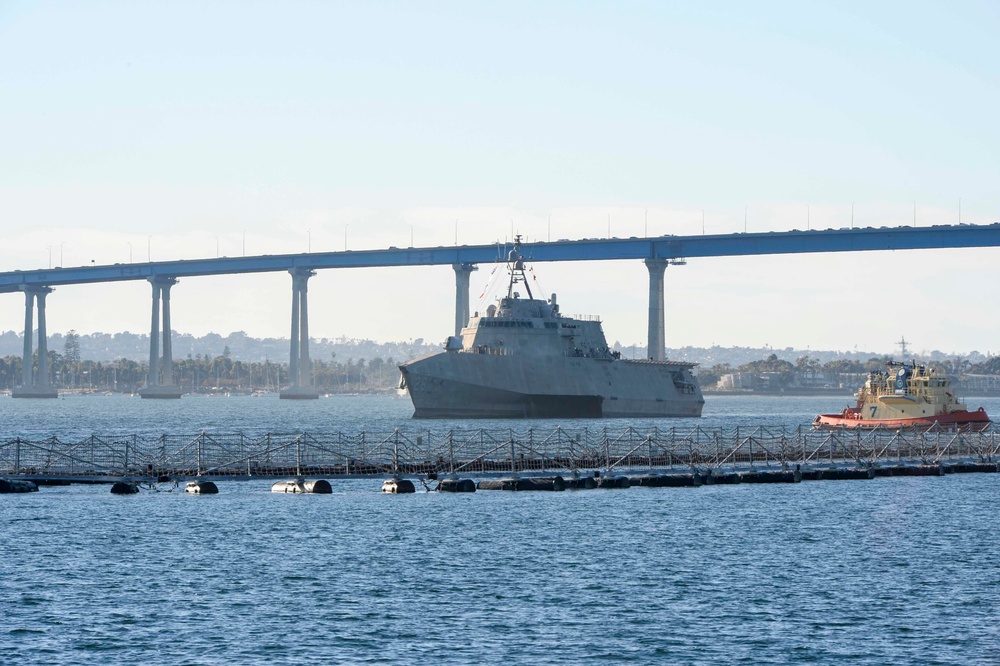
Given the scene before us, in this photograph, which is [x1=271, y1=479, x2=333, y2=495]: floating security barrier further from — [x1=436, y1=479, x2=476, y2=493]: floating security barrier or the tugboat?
the tugboat

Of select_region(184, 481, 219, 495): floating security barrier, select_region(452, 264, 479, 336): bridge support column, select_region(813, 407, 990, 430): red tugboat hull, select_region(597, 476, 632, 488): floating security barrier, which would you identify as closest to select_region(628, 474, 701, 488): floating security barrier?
select_region(597, 476, 632, 488): floating security barrier

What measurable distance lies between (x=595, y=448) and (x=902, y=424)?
1065 inches

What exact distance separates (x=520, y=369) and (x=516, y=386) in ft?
4.29

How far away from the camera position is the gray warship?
350 feet

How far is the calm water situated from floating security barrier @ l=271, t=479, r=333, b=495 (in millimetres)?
942

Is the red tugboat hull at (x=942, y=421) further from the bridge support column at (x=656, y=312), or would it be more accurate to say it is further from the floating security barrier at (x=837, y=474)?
the bridge support column at (x=656, y=312)

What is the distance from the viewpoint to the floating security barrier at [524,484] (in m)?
57.6

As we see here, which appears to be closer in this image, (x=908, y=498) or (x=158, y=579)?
(x=158, y=579)

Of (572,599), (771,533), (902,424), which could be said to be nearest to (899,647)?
(572,599)

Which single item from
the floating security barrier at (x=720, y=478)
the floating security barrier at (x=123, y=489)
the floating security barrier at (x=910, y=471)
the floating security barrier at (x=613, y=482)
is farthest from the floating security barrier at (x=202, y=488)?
the floating security barrier at (x=910, y=471)

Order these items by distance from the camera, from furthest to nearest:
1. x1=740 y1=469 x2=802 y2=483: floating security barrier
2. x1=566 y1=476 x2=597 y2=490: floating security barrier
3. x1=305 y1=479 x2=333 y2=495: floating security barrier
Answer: x1=740 y1=469 x2=802 y2=483: floating security barrier → x1=566 y1=476 x2=597 y2=490: floating security barrier → x1=305 y1=479 x2=333 y2=495: floating security barrier

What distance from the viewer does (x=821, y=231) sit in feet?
483

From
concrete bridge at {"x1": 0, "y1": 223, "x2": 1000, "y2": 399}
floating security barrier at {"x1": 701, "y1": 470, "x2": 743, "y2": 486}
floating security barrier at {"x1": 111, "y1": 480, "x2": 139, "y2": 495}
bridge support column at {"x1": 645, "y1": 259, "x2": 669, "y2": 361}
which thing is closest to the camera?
floating security barrier at {"x1": 111, "y1": 480, "x2": 139, "y2": 495}

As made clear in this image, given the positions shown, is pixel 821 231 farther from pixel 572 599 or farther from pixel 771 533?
pixel 572 599
